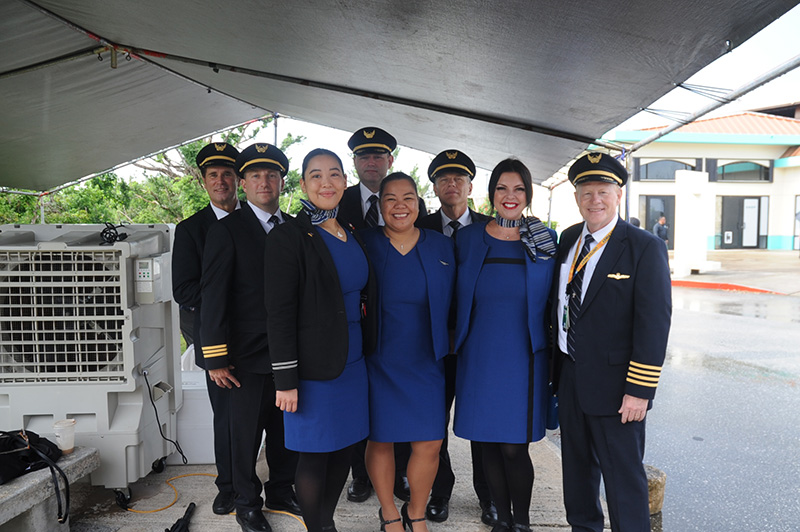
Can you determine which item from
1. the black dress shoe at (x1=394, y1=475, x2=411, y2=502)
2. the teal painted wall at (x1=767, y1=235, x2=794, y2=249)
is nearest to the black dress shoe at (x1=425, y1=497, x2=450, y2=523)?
the black dress shoe at (x1=394, y1=475, x2=411, y2=502)

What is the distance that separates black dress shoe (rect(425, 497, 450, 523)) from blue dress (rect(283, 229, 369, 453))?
27.8 inches

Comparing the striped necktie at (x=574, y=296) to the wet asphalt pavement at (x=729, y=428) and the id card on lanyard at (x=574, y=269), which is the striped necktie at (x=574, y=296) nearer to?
the id card on lanyard at (x=574, y=269)

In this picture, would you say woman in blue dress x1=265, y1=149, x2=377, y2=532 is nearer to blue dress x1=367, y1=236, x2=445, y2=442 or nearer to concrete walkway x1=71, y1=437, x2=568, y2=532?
blue dress x1=367, y1=236, x2=445, y2=442

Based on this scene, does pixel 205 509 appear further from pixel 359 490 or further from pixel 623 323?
pixel 623 323

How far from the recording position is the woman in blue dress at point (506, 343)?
7.57 ft

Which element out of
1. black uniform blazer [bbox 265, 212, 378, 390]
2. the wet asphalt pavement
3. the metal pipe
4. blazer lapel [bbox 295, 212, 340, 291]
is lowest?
the wet asphalt pavement

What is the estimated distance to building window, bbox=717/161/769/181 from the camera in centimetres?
2202

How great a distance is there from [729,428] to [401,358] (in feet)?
11.6

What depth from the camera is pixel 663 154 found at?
20.6m

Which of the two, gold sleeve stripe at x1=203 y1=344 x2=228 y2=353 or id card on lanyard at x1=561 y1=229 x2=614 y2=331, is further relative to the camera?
gold sleeve stripe at x1=203 y1=344 x2=228 y2=353

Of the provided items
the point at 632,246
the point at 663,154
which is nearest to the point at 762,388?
the point at 632,246

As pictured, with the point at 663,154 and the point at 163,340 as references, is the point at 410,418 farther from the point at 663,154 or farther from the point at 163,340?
the point at 663,154

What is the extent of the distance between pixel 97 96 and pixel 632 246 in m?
4.40

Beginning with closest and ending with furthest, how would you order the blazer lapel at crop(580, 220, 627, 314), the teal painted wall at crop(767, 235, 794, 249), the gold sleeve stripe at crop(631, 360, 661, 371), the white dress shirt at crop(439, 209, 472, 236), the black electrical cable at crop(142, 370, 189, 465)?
1. the gold sleeve stripe at crop(631, 360, 661, 371)
2. the blazer lapel at crop(580, 220, 627, 314)
3. the black electrical cable at crop(142, 370, 189, 465)
4. the white dress shirt at crop(439, 209, 472, 236)
5. the teal painted wall at crop(767, 235, 794, 249)
